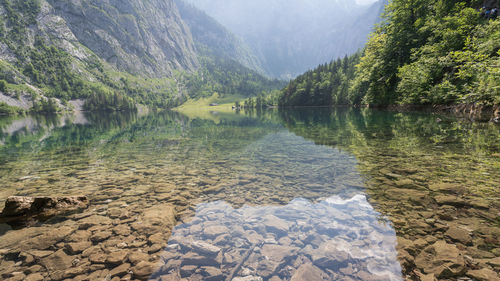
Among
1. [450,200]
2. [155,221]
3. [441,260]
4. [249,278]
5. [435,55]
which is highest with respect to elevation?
[435,55]

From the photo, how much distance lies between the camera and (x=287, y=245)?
6191 mm

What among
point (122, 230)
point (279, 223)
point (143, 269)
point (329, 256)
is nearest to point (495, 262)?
point (329, 256)

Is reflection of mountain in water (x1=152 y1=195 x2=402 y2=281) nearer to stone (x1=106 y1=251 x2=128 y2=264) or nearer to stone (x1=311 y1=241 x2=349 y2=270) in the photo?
stone (x1=311 y1=241 x2=349 y2=270)

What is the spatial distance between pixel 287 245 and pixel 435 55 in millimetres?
41847

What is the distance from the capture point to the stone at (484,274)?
413 centimetres

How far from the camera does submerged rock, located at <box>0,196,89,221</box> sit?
8016 mm

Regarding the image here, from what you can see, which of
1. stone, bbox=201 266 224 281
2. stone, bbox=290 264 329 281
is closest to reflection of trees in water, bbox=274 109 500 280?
stone, bbox=290 264 329 281

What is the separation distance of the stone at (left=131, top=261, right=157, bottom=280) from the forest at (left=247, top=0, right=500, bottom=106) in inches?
1162

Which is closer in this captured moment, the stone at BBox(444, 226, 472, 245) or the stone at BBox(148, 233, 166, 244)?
the stone at BBox(444, 226, 472, 245)

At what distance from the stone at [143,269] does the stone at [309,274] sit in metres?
3.30

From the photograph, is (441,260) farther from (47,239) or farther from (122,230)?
(47,239)

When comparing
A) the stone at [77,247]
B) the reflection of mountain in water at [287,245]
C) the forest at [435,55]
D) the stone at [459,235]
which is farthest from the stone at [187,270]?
the forest at [435,55]

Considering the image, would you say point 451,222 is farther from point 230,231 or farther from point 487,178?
point 230,231

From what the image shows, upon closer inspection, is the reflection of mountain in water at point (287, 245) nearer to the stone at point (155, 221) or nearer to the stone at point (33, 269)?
the stone at point (155, 221)
